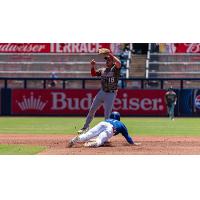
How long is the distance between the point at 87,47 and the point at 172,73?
19.5 feet

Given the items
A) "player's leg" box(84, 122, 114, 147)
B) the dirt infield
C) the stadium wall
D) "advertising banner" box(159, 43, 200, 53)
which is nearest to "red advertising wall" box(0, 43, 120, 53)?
"advertising banner" box(159, 43, 200, 53)

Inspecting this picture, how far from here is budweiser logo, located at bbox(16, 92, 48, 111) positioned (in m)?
33.1

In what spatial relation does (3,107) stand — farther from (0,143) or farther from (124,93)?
(0,143)

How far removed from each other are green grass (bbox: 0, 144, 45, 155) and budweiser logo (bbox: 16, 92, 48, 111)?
1801cm

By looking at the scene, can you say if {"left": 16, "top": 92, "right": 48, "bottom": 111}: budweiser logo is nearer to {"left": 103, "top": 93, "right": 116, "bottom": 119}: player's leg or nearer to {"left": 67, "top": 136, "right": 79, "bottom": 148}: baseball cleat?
{"left": 103, "top": 93, "right": 116, "bottom": 119}: player's leg

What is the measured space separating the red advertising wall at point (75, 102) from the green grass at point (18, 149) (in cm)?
1765

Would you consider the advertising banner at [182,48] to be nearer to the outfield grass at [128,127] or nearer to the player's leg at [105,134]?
the outfield grass at [128,127]

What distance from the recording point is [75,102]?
32.9 m

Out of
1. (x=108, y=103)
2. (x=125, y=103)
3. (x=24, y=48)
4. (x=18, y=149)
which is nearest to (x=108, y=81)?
(x=108, y=103)

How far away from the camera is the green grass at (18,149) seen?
13.2 m

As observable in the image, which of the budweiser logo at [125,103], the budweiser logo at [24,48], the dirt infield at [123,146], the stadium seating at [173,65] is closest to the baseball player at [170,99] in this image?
the budweiser logo at [125,103]

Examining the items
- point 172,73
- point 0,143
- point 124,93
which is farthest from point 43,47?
point 0,143

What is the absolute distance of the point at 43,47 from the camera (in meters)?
43.6

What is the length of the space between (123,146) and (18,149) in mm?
2411
